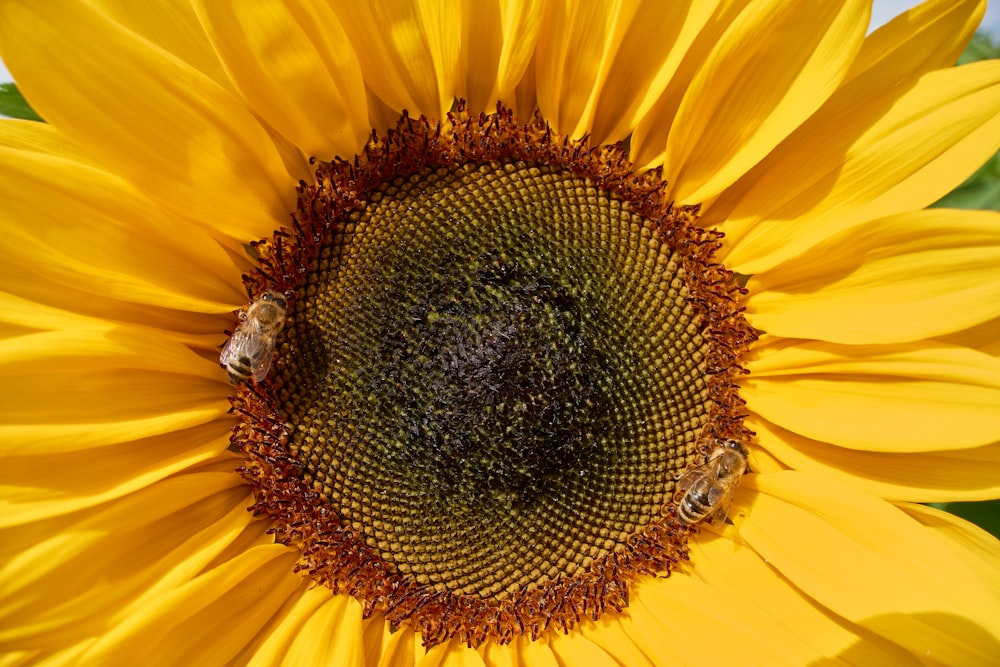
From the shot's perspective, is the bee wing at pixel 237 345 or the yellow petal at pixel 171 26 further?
the bee wing at pixel 237 345

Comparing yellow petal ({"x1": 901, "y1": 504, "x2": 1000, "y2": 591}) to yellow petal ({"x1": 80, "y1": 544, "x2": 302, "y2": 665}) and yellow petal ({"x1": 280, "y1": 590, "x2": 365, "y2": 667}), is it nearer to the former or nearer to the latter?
yellow petal ({"x1": 280, "y1": 590, "x2": 365, "y2": 667})

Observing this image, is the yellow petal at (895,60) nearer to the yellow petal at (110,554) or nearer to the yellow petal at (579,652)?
the yellow petal at (579,652)

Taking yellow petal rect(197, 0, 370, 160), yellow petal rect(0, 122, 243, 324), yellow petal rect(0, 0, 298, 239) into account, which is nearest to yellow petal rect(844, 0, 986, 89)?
yellow petal rect(197, 0, 370, 160)

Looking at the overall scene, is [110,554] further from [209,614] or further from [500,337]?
[500,337]

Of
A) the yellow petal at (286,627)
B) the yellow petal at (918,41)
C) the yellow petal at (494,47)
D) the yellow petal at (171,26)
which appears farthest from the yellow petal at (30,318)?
the yellow petal at (918,41)

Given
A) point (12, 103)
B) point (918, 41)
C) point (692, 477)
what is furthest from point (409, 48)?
point (692, 477)
